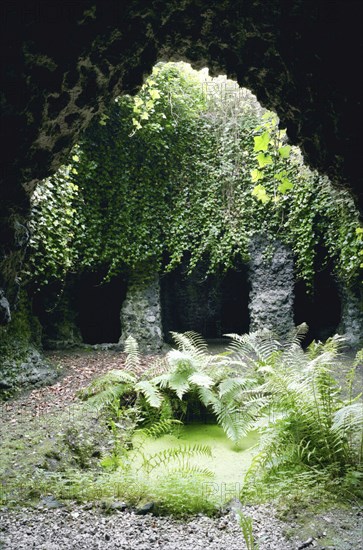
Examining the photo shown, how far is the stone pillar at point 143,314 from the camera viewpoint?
8.96m

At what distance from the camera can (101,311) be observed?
33.2ft

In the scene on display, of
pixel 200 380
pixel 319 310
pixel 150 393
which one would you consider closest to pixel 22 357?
pixel 150 393

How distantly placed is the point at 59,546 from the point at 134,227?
22.9ft

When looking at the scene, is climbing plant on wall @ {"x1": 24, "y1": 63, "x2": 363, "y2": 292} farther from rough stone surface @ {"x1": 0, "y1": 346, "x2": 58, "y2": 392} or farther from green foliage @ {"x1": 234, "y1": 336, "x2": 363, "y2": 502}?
green foliage @ {"x1": 234, "y1": 336, "x2": 363, "y2": 502}

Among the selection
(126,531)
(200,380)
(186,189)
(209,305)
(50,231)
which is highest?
(186,189)

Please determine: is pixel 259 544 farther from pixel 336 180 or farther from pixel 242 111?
pixel 242 111

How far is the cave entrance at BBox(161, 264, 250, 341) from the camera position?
36.8 ft

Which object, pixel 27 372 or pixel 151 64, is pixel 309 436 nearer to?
pixel 151 64

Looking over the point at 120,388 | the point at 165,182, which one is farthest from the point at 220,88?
the point at 120,388

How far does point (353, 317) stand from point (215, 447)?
4894 mm

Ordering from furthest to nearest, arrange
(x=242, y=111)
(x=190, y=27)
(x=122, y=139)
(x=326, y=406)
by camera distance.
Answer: (x=242, y=111), (x=122, y=139), (x=326, y=406), (x=190, y=27)

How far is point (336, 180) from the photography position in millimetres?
2648

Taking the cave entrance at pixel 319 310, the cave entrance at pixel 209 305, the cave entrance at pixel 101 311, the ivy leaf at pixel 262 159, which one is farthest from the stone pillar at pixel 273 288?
the ivy leaf at pixel 262 159

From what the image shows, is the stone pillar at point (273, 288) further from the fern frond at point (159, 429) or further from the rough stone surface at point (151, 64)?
the rough stone surface at point (151, 64)
